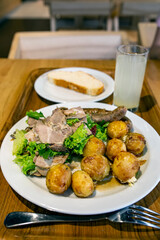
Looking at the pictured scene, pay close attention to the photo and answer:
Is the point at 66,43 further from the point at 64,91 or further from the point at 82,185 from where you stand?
the point at 82,185

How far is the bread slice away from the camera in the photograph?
1.74 meters

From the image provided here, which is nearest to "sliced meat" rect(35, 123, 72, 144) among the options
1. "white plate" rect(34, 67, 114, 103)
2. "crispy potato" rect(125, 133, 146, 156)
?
"crispy potato" rect(125, 133, 146, 156)

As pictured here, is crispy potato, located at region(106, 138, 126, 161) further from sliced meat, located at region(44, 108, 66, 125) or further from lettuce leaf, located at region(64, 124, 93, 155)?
sliced meat, located at region(44, 108, 66, 125)

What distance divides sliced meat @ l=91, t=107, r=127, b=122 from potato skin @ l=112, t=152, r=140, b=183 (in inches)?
12.3

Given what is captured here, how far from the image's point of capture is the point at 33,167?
3.29 ft

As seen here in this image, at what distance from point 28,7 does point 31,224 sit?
12.2 m

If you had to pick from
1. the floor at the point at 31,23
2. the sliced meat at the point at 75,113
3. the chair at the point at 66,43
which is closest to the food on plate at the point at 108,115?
the sliced meat at the point at 75,113

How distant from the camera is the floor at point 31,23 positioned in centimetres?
687

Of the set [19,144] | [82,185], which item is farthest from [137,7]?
[82,185]

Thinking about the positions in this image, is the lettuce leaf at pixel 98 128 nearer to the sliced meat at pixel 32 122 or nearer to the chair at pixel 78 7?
the sliced meat at pixel 32 122

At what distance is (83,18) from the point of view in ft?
25.8

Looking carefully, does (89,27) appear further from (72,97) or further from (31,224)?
(31,224)

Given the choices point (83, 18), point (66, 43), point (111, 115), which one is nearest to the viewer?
point (111, 115)

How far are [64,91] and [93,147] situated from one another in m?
0.85
